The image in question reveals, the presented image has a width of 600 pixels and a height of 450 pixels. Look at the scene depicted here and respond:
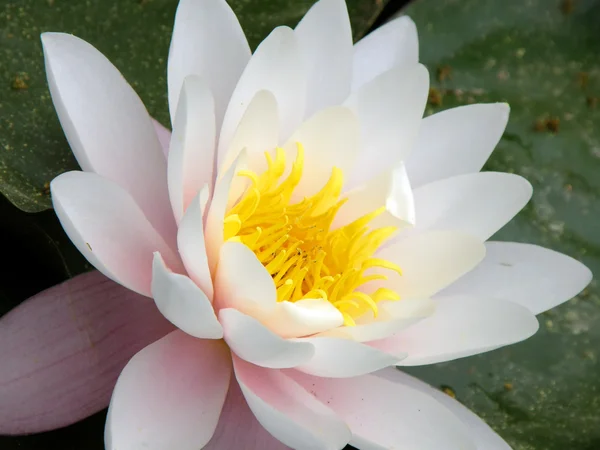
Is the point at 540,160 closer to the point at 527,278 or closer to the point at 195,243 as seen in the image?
the point at 527,278

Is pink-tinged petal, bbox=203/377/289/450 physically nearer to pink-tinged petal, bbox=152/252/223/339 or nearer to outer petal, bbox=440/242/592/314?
pink-tinged petal, bbox=152/252/223/339

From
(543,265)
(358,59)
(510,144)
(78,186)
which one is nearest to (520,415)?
(543,265)

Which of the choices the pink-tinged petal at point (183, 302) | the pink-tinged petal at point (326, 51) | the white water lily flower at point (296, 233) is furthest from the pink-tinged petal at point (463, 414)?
the pink-tinged petal at point (326, 51)

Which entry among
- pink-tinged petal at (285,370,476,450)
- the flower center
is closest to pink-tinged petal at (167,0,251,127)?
the flower center

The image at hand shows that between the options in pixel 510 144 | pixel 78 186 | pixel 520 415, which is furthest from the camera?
pixel 510 144

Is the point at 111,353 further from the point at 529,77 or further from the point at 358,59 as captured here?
the point at 529,77

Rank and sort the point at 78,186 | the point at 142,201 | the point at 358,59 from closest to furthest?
the point at 78,186 < the point at 142,201 < the point at 358,59
